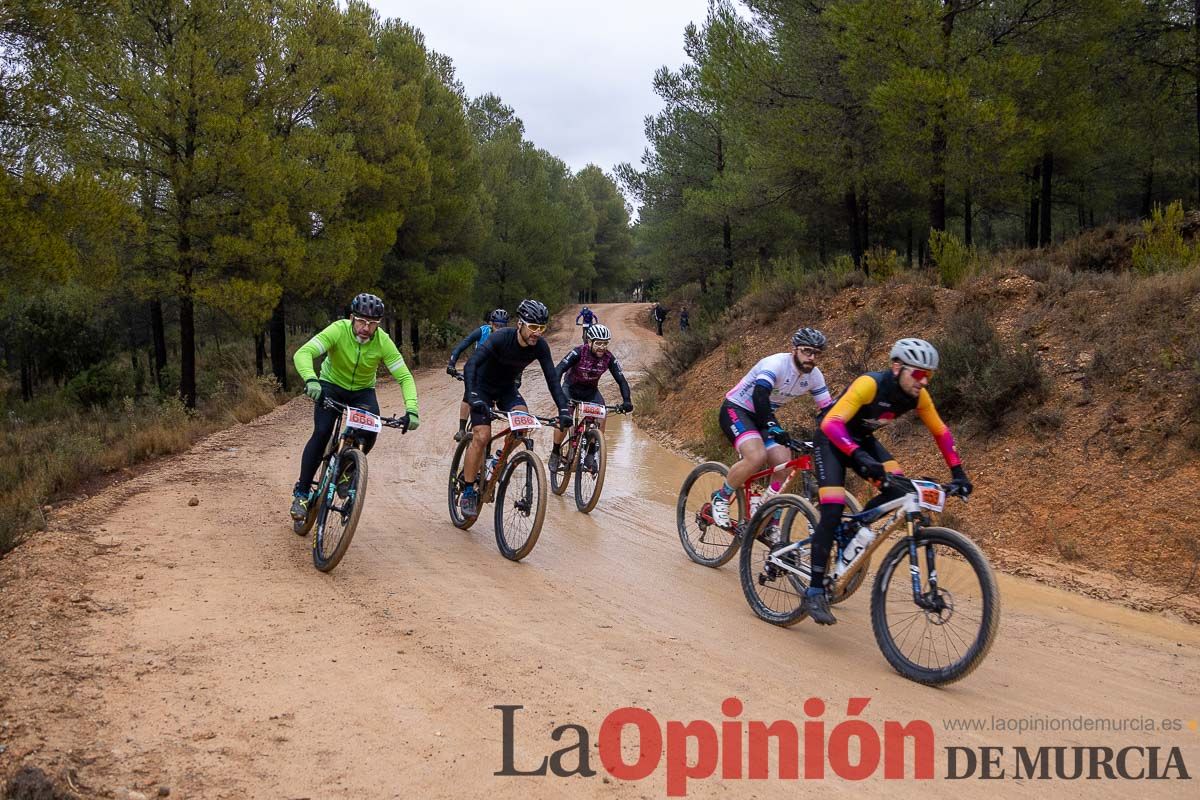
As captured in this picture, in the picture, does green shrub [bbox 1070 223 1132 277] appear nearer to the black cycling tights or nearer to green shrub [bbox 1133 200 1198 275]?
green shrub [bbox 1133 200 1198 275]

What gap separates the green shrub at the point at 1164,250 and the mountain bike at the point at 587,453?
8.09m

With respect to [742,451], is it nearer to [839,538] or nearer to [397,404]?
[839,538]

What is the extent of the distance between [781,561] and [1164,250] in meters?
10.1

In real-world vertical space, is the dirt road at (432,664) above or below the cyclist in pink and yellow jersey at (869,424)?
below

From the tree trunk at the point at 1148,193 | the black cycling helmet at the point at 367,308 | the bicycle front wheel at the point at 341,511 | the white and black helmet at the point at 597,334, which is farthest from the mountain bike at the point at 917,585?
the tree trunk at the point at 1148,193

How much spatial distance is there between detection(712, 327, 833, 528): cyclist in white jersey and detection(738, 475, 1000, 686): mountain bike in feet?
3.07

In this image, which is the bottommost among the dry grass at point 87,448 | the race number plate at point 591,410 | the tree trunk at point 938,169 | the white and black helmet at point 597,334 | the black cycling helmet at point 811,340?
the dry grass at point 87,448

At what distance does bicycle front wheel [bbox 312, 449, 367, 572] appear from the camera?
22.1ft

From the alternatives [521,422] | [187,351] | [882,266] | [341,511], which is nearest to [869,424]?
[521,422]

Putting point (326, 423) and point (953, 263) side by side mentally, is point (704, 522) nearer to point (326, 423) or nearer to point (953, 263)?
point (326, 423)

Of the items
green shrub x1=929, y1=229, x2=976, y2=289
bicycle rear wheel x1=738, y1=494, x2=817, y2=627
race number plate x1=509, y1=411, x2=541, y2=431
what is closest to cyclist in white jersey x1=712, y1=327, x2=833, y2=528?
bicycle rear wheel x1=738, y1=494, x2=817, y2=627

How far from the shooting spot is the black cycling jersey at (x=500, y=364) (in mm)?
8312

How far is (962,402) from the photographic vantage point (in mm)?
10742

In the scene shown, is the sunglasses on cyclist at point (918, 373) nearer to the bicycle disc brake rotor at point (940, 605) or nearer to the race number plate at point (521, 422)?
the bicycle disc brake rotor at point (940, 605)
